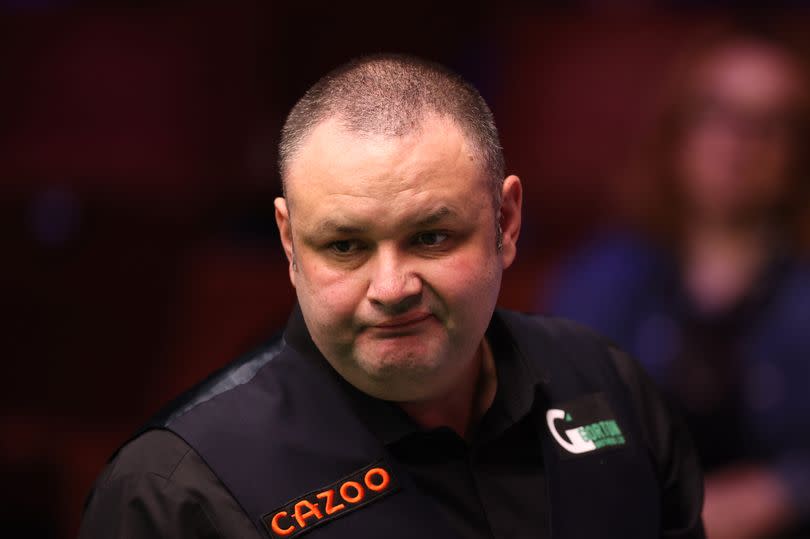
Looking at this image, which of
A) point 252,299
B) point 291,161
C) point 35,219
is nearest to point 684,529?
point 291,161

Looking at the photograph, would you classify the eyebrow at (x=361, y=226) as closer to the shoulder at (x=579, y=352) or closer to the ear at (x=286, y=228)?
the ear at (x=286, y=228)

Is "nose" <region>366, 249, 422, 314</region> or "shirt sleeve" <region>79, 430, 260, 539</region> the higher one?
"nose" <region>366, 249, 422, 314</region>

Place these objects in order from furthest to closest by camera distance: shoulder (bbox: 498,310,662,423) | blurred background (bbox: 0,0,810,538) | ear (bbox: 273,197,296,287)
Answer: blurred background (bbox: 0,0,810,538), shoulder (bbox: 498,310,662,423), ear (bbox: 273,197,296,287)

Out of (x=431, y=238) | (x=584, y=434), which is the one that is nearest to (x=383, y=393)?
(x=431, y=238)

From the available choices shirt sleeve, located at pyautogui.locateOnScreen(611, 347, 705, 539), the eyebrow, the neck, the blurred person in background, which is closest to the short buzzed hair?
the eyebrow

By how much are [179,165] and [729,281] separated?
6.26 feet

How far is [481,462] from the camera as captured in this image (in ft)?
6.20

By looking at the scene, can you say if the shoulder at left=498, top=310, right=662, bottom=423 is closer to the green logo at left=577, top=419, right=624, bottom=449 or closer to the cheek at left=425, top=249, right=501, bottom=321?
the green logo at left=577, top=419, right=624, bottom=449

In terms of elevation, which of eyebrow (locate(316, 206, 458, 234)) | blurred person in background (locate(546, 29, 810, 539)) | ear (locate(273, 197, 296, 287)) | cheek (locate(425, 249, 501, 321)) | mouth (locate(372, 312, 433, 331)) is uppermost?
eyebrow (locate(316, 206, 458, 234))

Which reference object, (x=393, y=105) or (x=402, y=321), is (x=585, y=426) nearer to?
(x=402, y=321)

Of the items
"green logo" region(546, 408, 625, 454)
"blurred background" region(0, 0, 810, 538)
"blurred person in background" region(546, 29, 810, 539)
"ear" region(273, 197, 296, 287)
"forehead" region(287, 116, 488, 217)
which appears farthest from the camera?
"blurred background" region(0, 0, 810, 538)

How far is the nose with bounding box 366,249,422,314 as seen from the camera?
5.44ft

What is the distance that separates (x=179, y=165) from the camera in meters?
4.10

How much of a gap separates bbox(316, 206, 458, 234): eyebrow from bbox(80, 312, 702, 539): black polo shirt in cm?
29
